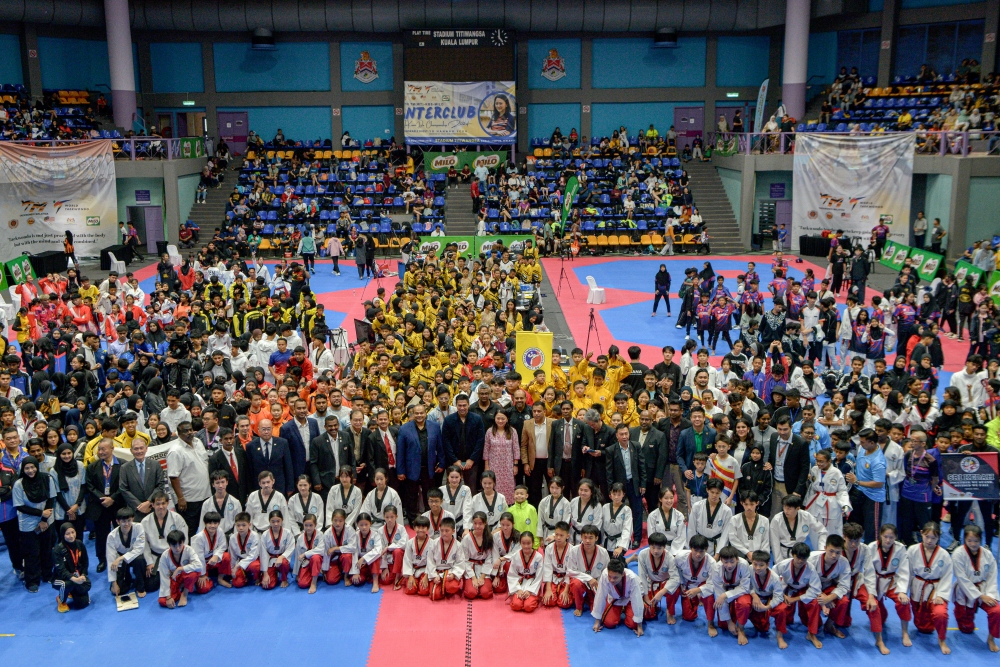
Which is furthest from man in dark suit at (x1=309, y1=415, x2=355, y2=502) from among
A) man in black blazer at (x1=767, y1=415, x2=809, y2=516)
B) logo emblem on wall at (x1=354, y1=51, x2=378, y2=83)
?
logo emblem on wall at (x1=354, y1=51, x2=378, y2=83)

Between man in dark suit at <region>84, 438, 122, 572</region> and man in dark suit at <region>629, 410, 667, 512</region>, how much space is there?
5.89 meters

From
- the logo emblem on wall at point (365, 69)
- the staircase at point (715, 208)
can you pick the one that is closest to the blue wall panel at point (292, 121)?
the logo emblem on wall at point (365, 69)

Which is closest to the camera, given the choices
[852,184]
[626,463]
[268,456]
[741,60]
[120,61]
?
[268,456]

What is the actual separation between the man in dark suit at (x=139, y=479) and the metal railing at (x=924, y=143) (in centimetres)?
2650

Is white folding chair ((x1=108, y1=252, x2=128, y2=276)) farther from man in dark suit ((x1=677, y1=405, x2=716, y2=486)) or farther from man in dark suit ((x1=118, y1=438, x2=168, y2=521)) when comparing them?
man in dark suit ((x1=677, y1=405, x2=716, y2=486))

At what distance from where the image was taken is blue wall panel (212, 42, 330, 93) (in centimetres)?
4034

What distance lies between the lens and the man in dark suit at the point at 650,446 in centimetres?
1065

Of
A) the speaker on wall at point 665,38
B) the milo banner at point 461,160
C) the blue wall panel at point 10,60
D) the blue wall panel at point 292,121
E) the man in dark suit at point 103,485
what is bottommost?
the man in dark suit at point 103,485

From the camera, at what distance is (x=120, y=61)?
36969 millimetres

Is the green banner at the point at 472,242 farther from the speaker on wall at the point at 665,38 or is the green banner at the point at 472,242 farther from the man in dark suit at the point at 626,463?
the man in dark suit at the point at 626,463

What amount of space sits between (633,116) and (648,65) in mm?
2326

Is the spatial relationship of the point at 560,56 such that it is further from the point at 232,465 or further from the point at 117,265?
the point at 232,465

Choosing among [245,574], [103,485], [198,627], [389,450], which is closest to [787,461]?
[389,450]

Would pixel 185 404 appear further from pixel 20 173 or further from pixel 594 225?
pixel 594 225
